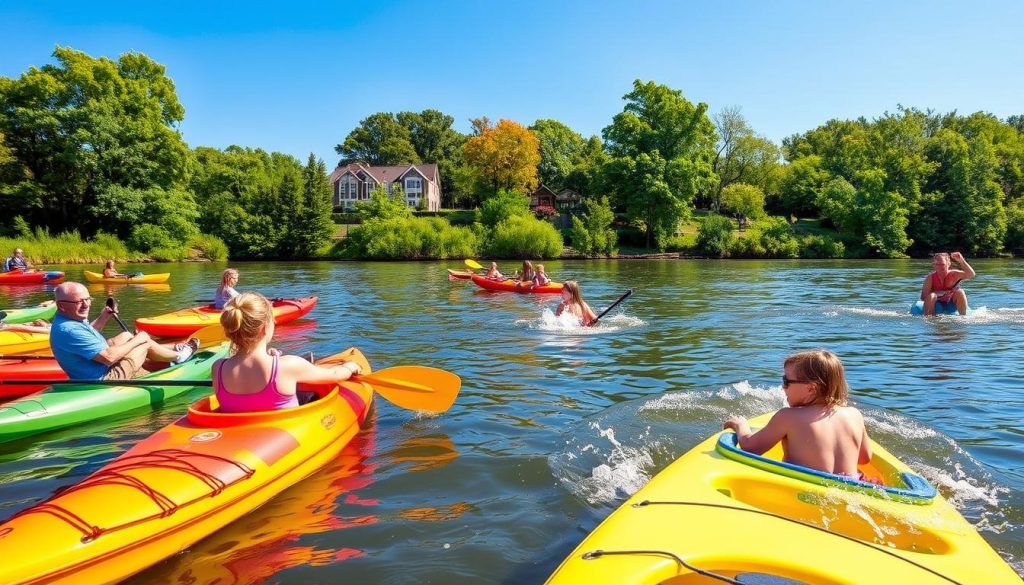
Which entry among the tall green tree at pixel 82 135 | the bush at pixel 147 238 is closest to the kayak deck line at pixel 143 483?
the bush at pixel 147 238

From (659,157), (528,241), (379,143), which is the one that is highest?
(379,143)

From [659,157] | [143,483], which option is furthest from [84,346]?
[659,157]

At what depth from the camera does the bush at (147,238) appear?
40.3m

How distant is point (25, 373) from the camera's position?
22.6ft

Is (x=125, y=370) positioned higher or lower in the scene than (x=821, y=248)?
lower

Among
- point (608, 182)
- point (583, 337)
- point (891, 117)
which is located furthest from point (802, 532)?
point (891, 117)

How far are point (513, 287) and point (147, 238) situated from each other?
32169 mm

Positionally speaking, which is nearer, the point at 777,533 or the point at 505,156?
the point at 777,533

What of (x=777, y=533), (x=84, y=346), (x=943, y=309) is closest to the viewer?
(x=777, y=533)

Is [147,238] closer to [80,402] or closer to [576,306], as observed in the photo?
[576,306]

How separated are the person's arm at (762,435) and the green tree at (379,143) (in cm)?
8206

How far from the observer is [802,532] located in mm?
2850

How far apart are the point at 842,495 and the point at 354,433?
12.2ft

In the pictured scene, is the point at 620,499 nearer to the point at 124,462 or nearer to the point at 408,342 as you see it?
the point at 124,462
